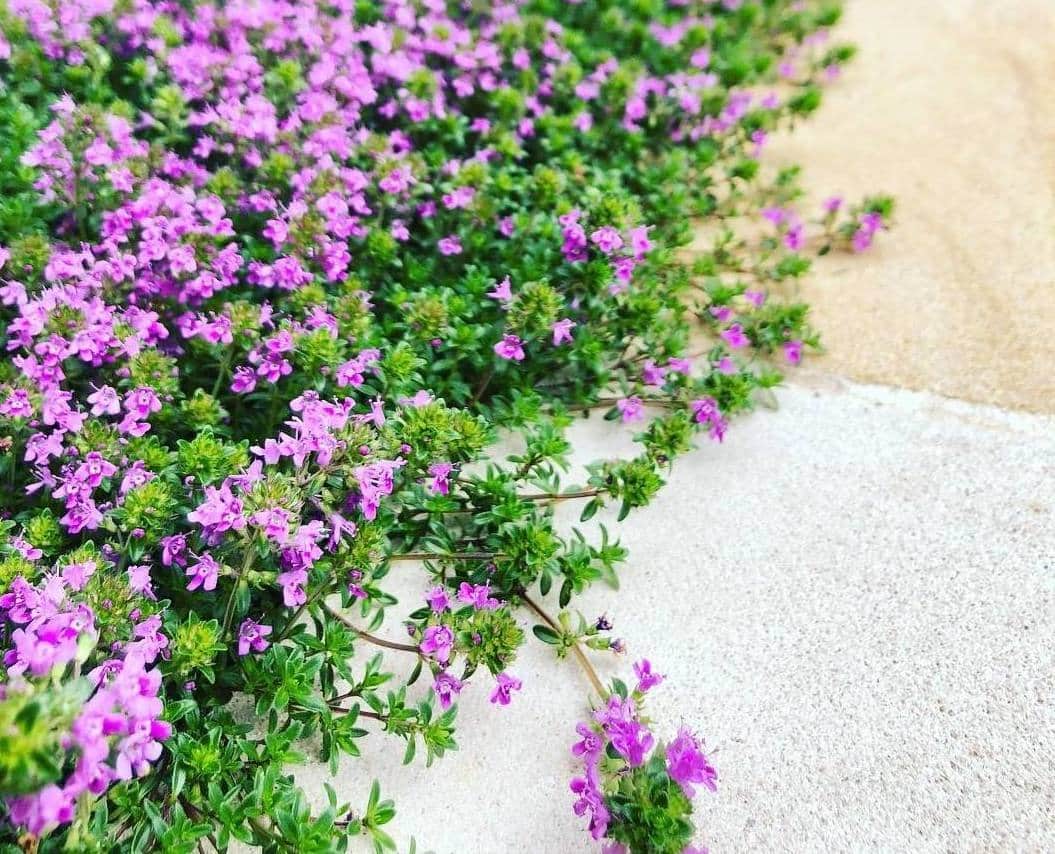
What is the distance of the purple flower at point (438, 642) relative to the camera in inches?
69.7

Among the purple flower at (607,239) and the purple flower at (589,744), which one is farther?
the purple flower at (607,239)

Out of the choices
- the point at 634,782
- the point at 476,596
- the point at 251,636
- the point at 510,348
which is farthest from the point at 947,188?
the point at 251,636

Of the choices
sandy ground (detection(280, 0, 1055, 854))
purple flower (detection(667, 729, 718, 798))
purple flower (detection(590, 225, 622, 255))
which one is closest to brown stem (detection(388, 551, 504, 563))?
sandy ground (detection(280, 0, 1055, 854))

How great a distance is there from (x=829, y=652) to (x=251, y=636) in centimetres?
127

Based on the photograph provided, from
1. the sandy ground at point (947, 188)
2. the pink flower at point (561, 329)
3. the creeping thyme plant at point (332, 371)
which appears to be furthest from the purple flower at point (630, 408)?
the sandy ground at point (947, 188)

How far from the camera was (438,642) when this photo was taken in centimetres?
177

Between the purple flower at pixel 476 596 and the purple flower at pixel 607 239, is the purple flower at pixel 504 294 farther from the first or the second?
the purple flower at pixel 476 596

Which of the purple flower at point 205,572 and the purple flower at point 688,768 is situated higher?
the purple flower at point 205,572

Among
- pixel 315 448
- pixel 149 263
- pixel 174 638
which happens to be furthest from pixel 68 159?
pixel 174 638

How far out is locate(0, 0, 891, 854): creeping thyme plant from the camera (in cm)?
159

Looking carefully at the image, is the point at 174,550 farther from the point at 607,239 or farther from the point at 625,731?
the point at 607,239

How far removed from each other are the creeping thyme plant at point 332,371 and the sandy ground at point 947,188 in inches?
9.6

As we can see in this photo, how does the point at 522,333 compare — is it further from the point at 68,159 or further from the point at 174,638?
the point at 68,159

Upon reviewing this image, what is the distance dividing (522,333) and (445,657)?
0.85 m
